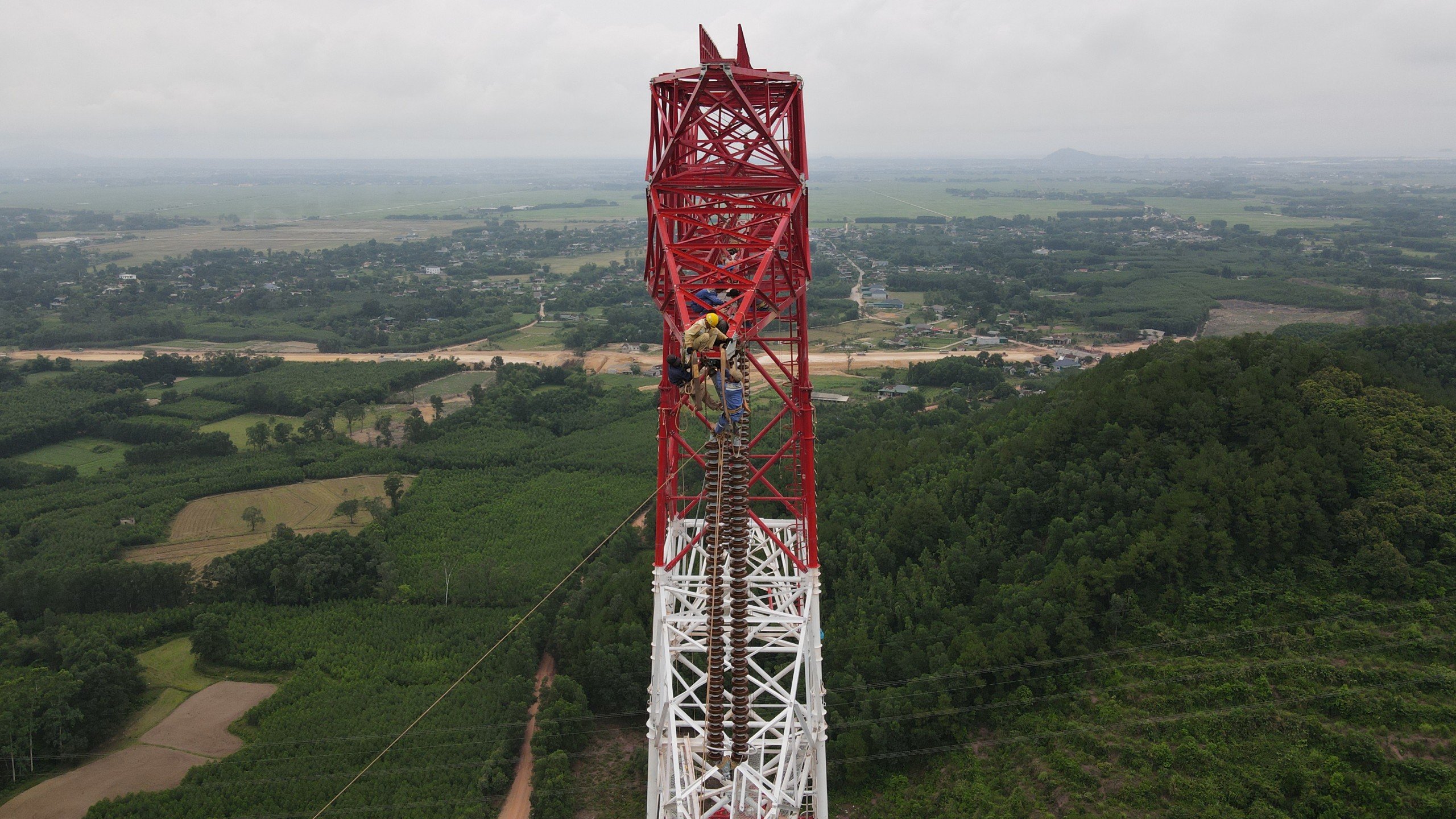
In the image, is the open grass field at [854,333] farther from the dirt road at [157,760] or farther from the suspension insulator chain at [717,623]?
the suspension insulator chain at [717,623]

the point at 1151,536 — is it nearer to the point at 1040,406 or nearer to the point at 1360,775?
the point at 1360,775

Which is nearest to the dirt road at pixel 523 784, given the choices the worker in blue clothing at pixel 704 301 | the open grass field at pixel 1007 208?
the worker in blue clothing at pixel 704 301

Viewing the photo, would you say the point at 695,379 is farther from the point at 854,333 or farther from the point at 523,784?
the point at 854,333

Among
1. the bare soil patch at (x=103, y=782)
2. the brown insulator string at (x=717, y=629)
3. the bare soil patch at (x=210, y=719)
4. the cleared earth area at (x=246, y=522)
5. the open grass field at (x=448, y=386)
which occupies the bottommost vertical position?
the bare soil patch at (x=103, y=782)

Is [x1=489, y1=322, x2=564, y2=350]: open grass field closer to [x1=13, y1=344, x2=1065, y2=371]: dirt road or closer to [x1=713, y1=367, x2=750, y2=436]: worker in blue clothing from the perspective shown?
[x1=13, y1=344, x2=1065, y2=371]: dirt road

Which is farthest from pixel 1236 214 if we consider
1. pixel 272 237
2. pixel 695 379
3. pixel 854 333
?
pixel 695 379

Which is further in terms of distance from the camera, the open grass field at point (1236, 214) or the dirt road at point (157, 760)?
the open grass field at point (1236, 214)

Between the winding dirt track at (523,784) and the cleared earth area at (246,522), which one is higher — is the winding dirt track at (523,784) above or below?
below
